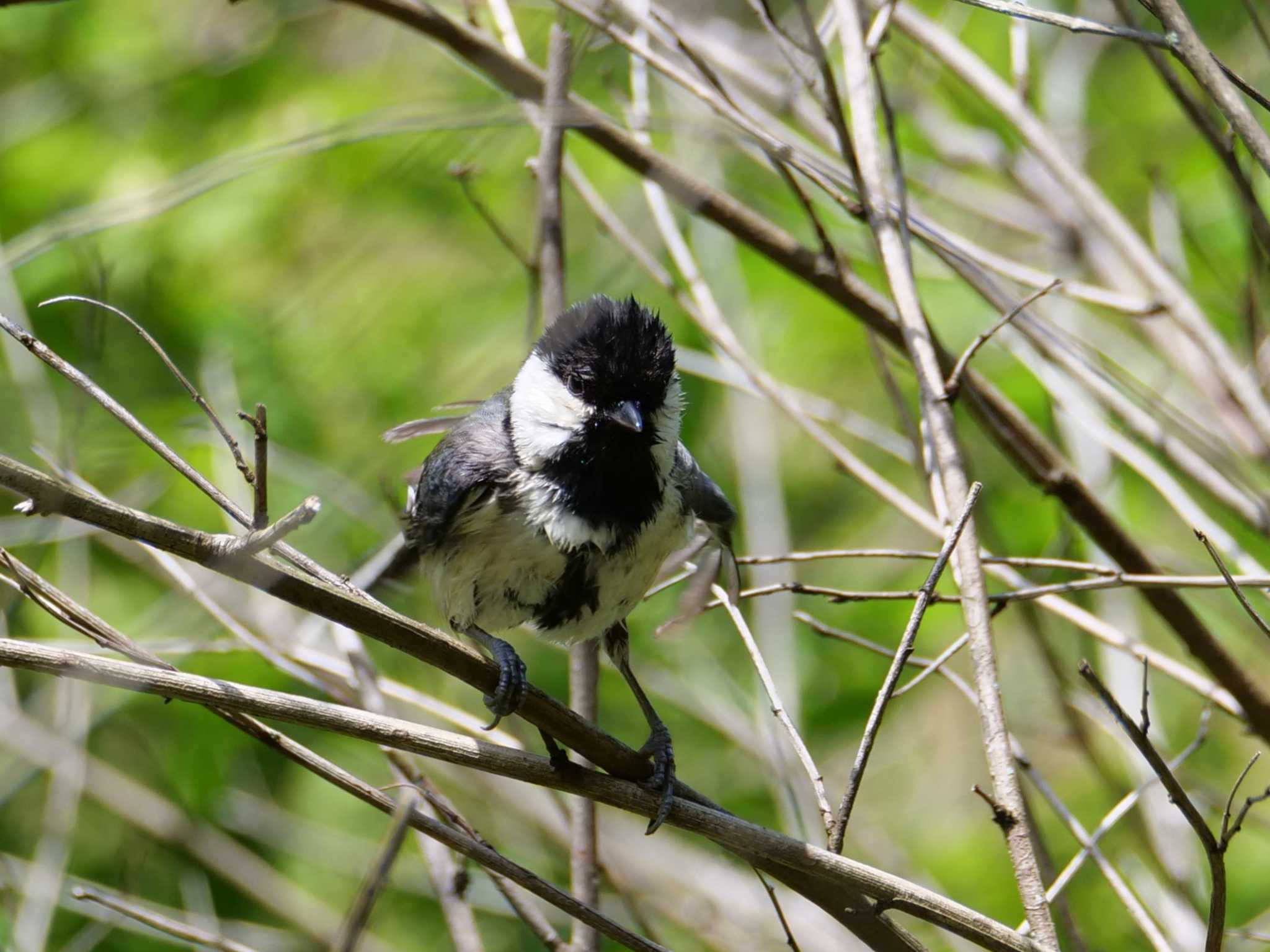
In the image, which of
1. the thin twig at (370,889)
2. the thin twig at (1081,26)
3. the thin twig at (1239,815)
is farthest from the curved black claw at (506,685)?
the thin twig at (1081,26)

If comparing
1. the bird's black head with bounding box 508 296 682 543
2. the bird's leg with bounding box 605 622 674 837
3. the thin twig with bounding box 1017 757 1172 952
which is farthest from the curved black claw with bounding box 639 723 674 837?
the thin twig with bounding box 1017 757 1172 952

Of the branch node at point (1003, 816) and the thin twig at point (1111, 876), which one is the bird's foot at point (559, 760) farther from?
the thin twig at point (1111, 876)

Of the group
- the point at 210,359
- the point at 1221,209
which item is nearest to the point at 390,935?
the point at 210,359

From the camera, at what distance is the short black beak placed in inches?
74.7

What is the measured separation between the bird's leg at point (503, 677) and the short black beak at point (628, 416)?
0.40 metres

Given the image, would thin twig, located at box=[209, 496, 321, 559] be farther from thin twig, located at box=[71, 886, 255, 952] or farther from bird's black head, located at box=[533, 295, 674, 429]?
bird's black head, located at box=[533, 295, 674, 429]

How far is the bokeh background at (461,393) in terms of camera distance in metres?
2.65

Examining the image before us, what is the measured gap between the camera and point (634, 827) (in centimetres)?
330

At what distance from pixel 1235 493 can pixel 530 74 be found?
147 cm

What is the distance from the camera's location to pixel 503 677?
152 cm

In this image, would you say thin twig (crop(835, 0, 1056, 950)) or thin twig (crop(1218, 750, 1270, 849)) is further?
thin twig (crop(835, 0, 1056, 950))

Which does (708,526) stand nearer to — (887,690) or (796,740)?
(796,740)

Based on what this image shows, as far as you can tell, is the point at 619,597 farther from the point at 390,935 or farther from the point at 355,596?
the point at 390,935

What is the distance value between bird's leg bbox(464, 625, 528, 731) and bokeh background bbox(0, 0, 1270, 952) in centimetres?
49
